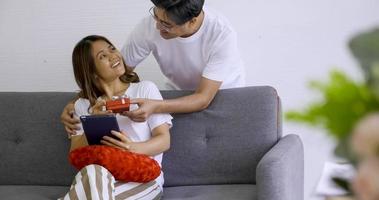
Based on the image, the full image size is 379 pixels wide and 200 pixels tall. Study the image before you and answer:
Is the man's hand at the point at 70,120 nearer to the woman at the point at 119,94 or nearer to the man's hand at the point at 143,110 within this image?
the woman at the point at 119,94

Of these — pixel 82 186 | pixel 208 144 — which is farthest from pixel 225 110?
pixel 82 186

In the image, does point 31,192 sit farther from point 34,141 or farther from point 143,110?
point 143,110

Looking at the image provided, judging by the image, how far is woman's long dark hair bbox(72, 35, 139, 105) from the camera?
1.84m

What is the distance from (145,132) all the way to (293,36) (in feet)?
2.80

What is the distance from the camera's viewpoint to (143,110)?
67.9 inches

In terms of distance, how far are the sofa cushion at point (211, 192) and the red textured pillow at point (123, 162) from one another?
163 mm

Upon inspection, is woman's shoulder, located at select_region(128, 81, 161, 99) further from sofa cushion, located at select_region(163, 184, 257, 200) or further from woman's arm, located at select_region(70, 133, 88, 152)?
sofa cushion, located at select_region(163, 184, 257, 200)

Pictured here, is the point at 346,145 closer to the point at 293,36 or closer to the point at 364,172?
the point at 364,172

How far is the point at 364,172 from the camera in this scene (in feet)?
0.87

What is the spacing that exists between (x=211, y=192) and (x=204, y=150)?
7.9 inches

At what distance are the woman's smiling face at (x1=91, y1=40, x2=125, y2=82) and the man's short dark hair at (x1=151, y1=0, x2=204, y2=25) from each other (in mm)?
295

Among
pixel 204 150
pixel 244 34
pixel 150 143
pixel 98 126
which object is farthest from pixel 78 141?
pixel 244 34

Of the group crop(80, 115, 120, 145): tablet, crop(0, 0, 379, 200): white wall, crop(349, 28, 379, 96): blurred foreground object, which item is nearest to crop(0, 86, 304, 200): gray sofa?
crop(0, 0, 379, 200): white wall

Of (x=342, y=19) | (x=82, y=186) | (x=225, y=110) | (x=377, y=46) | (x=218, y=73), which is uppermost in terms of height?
(x=377, y=46)
